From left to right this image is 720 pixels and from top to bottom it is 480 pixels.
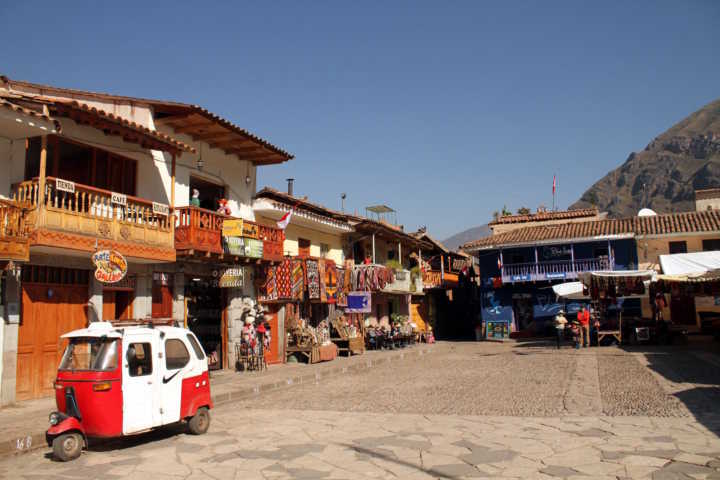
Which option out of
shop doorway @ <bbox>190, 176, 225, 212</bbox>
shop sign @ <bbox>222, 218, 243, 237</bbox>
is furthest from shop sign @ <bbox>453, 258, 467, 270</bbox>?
shop sign @ <bbox>222, 218, 243, 237</bbox>

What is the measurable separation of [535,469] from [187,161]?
46.7 ft

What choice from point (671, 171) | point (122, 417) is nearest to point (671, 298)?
point (122, 417)

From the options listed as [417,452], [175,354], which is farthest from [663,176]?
[175,354]

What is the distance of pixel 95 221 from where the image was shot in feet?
41.5

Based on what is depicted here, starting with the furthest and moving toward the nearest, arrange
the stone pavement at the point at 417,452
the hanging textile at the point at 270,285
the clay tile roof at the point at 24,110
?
the hanging textile at the point at 270,285, the clay tile roof at the point at 24,110, the stone pavement at the point at 417,452

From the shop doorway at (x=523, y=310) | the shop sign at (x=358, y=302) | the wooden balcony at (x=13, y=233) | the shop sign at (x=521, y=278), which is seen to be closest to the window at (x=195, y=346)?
the wooden balcony at (x=13, y=233)

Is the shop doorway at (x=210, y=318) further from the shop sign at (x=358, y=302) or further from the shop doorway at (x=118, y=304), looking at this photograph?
the shop sign at (x=358, y=302)

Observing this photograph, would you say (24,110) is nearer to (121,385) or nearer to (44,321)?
(44,321)

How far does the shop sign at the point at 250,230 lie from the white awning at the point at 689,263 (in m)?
14.1

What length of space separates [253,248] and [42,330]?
6689mm

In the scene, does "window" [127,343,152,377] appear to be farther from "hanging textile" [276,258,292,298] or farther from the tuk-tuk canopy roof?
"hanging textile" [276,258,292,298]

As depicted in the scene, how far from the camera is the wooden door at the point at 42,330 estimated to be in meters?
12.4

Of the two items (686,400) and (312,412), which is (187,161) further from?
(686,400)

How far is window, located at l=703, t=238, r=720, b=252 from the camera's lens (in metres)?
31.7
